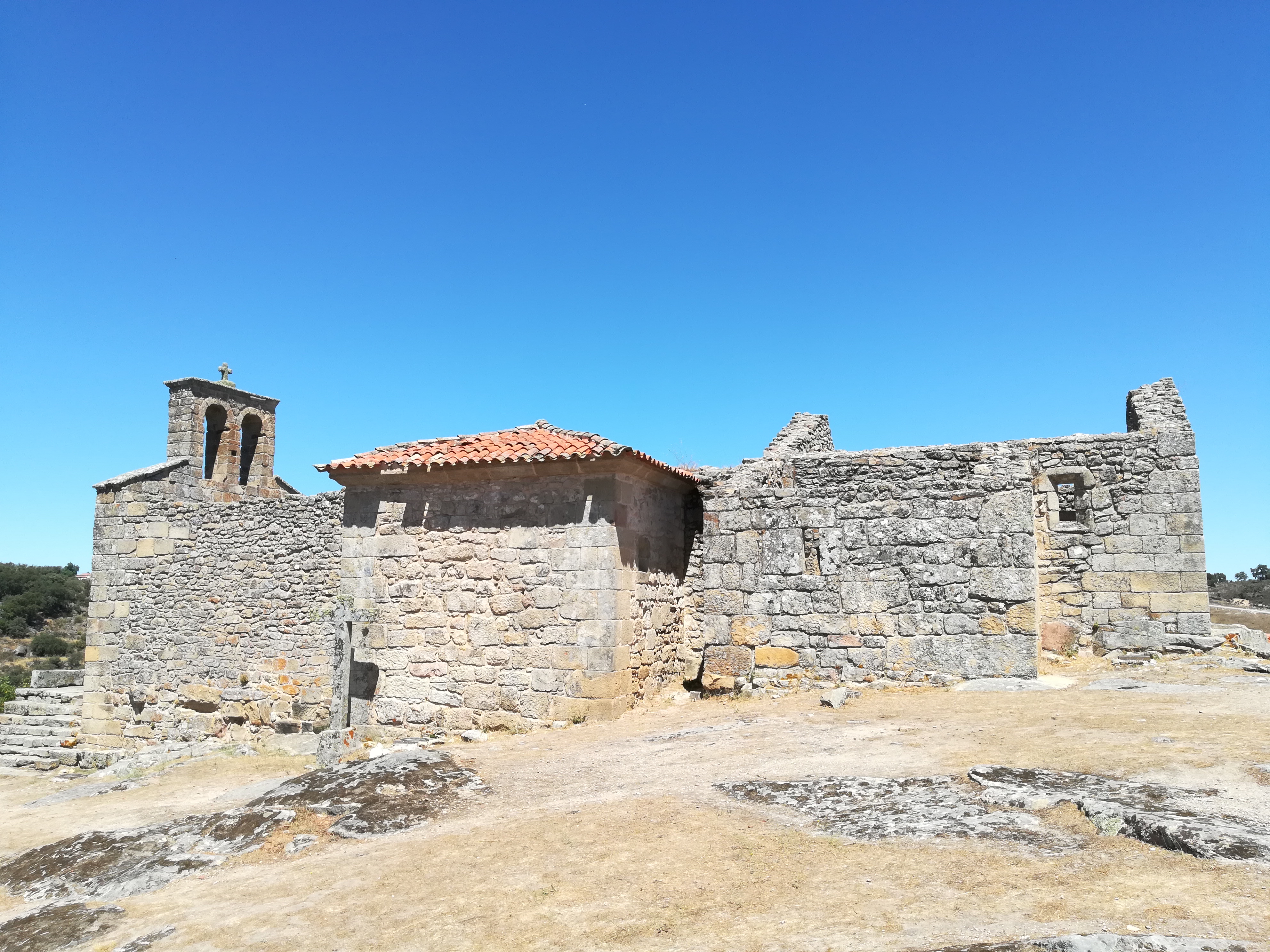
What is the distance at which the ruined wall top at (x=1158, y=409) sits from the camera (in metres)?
9.70

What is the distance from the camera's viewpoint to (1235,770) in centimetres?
540

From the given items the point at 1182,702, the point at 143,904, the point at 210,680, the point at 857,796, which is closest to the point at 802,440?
the point at 1182,702

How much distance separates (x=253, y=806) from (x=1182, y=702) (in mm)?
7723

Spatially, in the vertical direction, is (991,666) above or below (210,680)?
above

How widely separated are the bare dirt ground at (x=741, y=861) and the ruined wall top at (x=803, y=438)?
14.2ft

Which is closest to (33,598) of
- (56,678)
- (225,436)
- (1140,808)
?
(56,678)

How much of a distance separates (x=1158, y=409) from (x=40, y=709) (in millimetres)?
19938

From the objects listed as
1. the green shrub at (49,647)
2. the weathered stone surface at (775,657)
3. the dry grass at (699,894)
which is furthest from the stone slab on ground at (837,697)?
the green shrub at (49,647)

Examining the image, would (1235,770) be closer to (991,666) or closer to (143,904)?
(991,666)

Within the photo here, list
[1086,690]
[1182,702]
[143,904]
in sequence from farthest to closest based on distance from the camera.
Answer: [1086,690] < [1182,702] < [143,904]

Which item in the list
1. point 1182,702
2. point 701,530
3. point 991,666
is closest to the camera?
point 1182,702

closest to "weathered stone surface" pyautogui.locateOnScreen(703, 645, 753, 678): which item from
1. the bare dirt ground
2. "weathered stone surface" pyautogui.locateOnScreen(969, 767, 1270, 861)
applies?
the bare dirt ground

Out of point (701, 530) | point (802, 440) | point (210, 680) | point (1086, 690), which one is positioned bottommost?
point (210, 680)

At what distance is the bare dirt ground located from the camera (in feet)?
12.2
